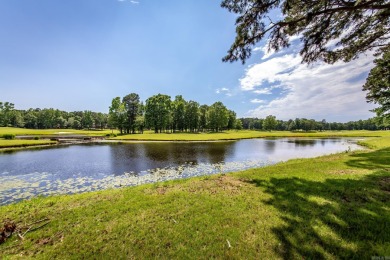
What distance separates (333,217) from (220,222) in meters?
3.35

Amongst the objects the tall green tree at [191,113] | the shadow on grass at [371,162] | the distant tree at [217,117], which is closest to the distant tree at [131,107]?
the tall green tree at [191,113]

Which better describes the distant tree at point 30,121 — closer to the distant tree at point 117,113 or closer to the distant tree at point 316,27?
the distant tree at point 117,113

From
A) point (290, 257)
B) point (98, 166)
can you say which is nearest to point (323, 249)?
point (290, 257)

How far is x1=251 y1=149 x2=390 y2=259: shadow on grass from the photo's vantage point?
13.2ft

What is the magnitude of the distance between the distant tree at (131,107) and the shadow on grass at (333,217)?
7227 cm

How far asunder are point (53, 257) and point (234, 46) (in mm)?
10056

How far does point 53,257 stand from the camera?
4215mm

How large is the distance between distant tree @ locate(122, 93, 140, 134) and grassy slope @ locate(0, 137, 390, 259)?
2746 inches

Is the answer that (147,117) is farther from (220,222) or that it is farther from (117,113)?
(220,222)

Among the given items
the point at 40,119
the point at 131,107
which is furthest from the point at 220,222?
the point at 40,119

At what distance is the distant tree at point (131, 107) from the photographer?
7432 centimetres

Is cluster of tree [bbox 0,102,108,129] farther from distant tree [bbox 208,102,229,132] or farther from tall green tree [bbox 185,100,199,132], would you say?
distant tree [bbox 208,102,229,132]

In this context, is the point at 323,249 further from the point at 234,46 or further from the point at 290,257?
the point at 234,46

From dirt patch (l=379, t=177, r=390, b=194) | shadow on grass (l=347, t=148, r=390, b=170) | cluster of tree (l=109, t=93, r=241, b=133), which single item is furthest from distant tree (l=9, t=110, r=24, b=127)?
dirt patch (l=379, t=177, r=390, b=194)
